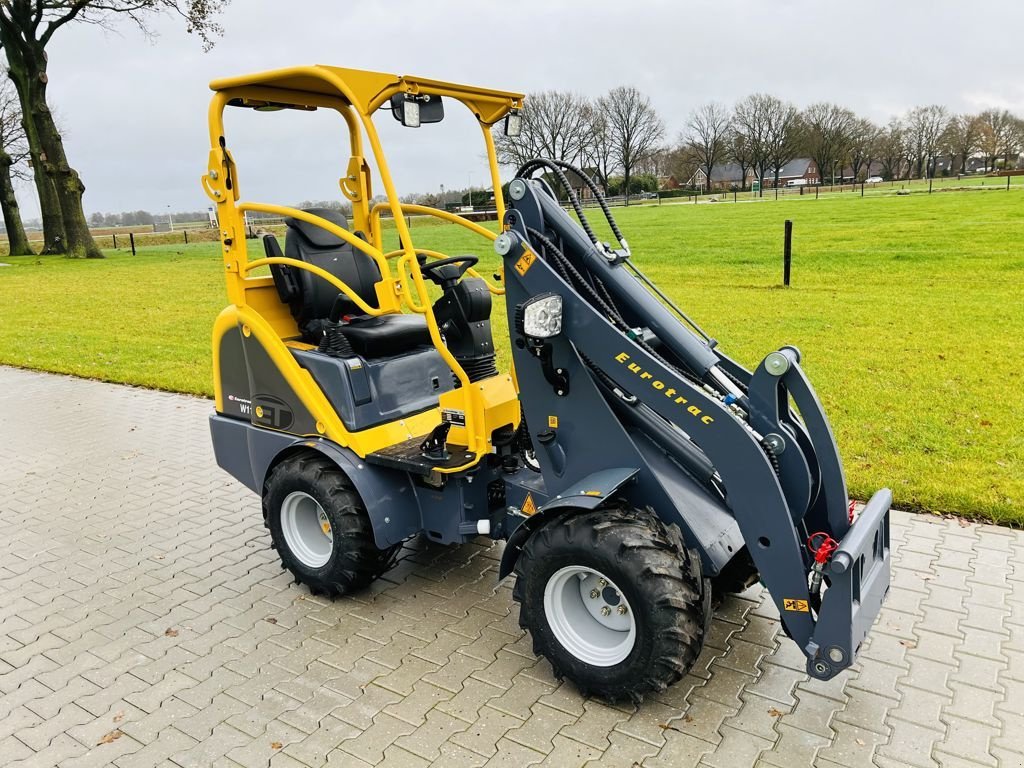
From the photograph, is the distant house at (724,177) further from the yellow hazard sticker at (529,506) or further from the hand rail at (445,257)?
the yellow hazard sticker at (529,506)

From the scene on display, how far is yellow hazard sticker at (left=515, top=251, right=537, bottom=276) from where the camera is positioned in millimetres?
3459

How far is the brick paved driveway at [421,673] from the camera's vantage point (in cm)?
316

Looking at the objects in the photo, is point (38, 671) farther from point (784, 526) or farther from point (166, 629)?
point (784, 526)

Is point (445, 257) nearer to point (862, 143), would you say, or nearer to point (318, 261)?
point (318, 261)

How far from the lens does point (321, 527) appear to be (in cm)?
450

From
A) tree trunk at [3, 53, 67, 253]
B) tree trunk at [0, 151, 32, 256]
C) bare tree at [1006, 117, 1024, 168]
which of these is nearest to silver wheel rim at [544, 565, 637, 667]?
tree trunk at [3, 53, 67, 253]

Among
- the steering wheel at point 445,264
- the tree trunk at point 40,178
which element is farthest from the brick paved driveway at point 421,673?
the tree trunk at point 40,178

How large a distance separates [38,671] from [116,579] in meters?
0.99

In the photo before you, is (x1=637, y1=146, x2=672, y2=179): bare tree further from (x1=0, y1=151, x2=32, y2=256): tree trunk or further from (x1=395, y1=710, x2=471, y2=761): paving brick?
(x1=395, y1=710, x2=471, y2=761): paving brick

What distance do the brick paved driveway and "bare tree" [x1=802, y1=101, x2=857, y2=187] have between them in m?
74.9

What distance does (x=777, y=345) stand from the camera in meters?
9.76

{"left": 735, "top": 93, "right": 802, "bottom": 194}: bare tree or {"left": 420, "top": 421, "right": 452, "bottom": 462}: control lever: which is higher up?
{"left": 735, "top": 93, "right": 802, "bottom": 194}: bare tree

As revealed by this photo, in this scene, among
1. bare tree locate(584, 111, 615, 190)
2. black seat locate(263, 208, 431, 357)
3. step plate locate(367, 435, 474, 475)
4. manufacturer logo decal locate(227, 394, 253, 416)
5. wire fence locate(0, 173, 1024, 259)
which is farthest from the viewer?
bare tree locate(584, 111, 615, 190)

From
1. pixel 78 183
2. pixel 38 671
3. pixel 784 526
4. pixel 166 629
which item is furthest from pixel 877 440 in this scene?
pixel 78 183
